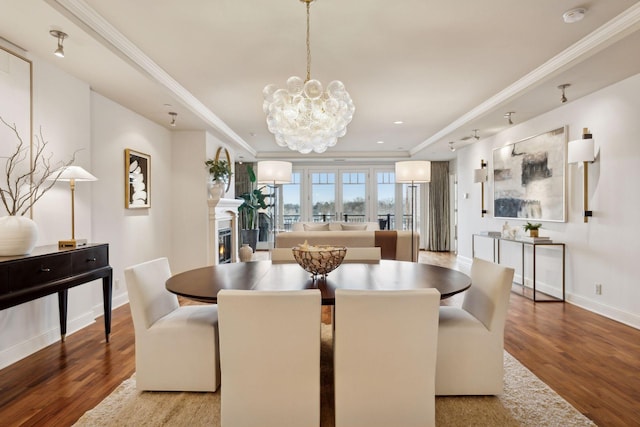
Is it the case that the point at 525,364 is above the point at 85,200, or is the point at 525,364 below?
below

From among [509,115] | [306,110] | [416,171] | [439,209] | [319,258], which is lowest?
[319,258]

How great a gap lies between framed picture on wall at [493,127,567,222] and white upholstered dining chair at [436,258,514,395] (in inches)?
119

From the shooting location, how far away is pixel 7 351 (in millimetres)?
2600

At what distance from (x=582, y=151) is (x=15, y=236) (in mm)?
4984

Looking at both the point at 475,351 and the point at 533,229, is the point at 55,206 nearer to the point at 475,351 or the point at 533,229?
the point at 475,351

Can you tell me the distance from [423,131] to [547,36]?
3.63 meters

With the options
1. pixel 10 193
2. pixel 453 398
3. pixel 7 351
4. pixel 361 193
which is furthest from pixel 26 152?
pixel 361 193

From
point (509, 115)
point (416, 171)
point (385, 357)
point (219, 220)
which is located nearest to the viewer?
point (385, 357)

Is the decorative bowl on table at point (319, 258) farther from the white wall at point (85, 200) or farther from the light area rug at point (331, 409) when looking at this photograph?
the white wall at point (85, 200)

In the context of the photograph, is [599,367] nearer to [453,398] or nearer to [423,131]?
[453,398]

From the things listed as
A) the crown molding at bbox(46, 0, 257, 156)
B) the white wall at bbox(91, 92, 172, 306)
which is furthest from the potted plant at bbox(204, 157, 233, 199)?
the crown molding at bbox(46, 0, 257, 156)

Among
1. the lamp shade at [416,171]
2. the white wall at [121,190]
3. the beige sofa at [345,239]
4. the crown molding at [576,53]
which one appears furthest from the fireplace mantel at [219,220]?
the crown molding at [576,53]

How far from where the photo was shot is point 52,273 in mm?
2494

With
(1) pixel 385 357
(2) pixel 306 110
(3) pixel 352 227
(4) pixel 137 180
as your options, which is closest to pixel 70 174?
(4) pixel 137 180
